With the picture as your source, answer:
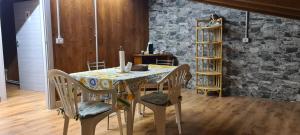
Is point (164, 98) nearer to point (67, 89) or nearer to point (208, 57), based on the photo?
point (67, 89)

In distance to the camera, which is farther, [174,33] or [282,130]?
[174,33]

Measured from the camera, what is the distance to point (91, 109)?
8.18 feet

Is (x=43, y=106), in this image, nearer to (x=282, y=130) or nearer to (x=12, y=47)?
(x=12, y=47)

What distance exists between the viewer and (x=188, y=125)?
350 cm

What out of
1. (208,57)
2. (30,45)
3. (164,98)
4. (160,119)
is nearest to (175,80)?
(164,98)

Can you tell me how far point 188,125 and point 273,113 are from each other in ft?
4.80

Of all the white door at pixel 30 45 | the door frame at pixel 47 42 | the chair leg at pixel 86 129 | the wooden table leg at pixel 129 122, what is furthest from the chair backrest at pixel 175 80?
the white door at pixel 30 45

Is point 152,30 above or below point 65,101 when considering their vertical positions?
above

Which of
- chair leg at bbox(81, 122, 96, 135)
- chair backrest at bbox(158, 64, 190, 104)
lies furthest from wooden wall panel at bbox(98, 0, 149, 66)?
chair leg at bbox(81, 122, 96, 135)

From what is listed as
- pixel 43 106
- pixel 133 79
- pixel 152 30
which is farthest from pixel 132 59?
pixel 133 79

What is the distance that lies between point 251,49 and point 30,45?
458 cm

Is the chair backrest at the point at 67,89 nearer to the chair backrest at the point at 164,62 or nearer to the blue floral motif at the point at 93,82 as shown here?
the blue floral motif at the point at 93,82

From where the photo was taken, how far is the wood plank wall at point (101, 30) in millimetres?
4449

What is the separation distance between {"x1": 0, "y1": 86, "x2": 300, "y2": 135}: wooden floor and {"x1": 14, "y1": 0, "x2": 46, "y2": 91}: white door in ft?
2.57
